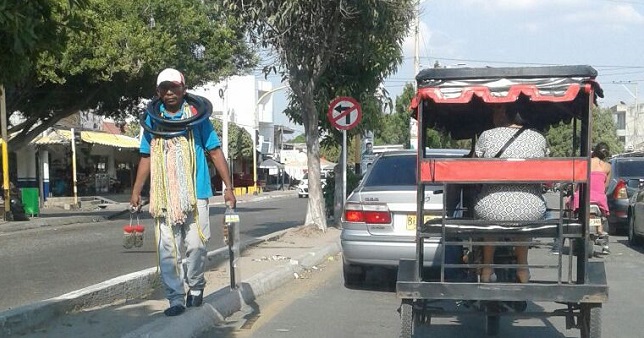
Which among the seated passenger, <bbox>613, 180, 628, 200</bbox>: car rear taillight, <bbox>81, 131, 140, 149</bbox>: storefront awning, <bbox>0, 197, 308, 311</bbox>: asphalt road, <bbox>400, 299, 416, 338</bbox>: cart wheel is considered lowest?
<bbox>0, 197, 308, 311</bbox>: asphalt road

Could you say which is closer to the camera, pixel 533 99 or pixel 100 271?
pixel 533 99

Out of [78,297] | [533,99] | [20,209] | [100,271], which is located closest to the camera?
[533,99]

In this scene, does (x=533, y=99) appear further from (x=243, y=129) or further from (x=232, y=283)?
(x=243, y=129)

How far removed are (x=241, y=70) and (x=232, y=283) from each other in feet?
96.0

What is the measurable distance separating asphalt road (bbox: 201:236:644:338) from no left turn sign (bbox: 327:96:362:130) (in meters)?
5.97

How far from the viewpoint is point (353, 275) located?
10.2 metres

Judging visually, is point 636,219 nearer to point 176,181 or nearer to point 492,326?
point 492,326

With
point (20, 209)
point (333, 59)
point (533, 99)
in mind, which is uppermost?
point (333, 59)

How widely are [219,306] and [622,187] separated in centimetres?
1199

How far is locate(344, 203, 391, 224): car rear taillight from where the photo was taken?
9289 mm

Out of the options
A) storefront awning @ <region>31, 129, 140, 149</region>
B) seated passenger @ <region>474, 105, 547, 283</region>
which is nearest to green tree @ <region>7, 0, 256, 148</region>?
storefront awning @ <region>31, 129, 140, 149</region>

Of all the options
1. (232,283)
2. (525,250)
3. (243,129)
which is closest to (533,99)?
(525,250)

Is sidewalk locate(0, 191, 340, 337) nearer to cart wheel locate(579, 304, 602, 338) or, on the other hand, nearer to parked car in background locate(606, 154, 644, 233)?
cart wheel locate(579, 304, 602, 338)

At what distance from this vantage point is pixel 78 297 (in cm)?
741
